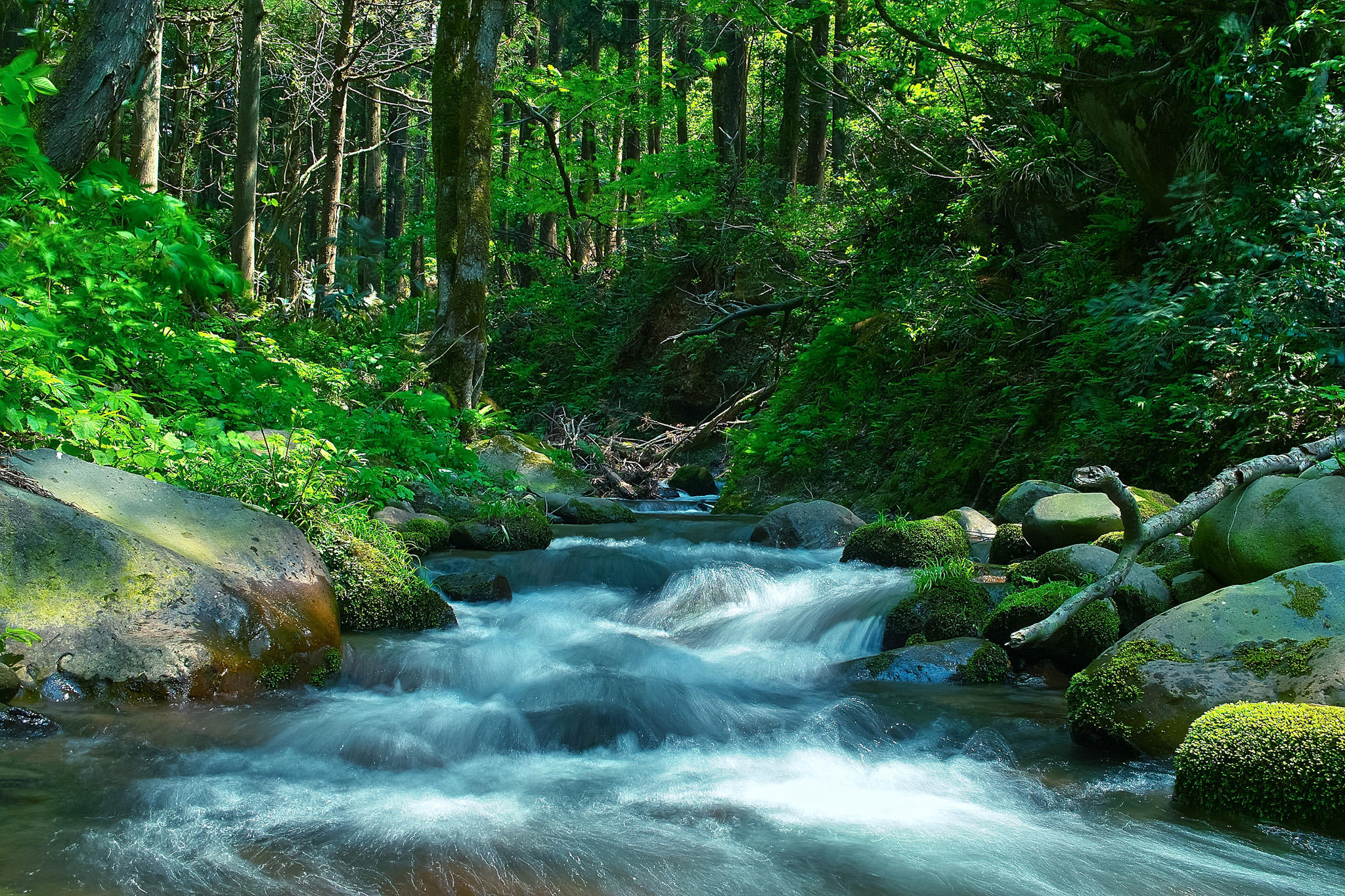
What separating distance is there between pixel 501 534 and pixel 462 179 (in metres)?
4.15

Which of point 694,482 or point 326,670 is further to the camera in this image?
point 694,482

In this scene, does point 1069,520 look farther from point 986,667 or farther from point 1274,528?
point 986,667

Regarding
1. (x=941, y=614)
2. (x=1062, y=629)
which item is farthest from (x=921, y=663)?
(x=1062, y=629)

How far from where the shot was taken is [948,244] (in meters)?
13.9

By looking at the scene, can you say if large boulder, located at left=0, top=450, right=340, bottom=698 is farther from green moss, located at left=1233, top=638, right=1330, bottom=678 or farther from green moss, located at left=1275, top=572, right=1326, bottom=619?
green moss, located at left=1275, top=572, right=1326, bottom=619

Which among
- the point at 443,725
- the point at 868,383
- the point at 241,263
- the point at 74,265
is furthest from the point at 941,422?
the point at 241,263

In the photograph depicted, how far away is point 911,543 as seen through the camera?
8.62m

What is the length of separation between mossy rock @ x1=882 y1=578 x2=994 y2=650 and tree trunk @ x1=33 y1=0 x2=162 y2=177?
7070 millimetres

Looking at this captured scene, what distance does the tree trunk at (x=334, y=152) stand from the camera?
1609cm

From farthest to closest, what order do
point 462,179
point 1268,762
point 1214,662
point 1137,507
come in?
1. point 462,179
2. point 1137,507
3. point 1214,662
4. point 1268,762

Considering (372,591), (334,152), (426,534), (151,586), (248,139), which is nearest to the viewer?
(151,586)

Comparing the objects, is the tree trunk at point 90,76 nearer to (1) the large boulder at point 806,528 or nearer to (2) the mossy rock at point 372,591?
(2) the mossy rock at point 372,591

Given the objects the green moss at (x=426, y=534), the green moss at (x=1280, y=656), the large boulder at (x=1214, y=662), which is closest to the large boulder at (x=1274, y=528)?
the large boulder at (x=1214, y=662)

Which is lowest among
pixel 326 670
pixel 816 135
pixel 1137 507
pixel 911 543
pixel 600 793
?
pixel 600 793
